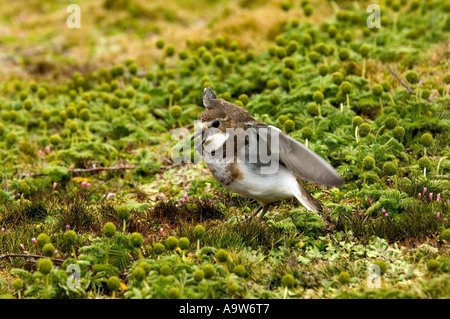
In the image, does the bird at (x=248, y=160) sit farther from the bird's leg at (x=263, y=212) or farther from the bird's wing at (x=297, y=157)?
the bird's leg at (x=263, y=212)

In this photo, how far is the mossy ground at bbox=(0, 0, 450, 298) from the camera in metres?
4.89

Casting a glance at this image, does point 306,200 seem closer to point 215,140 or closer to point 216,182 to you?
point 215,140

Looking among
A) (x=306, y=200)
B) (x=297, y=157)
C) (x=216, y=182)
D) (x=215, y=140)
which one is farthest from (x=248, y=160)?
(x=216, y=182)

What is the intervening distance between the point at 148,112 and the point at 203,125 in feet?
12.2

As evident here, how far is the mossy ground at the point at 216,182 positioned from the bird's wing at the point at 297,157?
2.14ft

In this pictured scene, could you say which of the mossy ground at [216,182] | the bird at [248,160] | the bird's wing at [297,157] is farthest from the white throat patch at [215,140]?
the mossy ground at [216,182]

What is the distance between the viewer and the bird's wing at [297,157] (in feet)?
16.1

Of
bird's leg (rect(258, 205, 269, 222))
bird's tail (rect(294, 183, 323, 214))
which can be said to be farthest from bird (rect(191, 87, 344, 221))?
bird's leg (rect(258, 205, 269, 222))

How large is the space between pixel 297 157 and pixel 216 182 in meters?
1.60

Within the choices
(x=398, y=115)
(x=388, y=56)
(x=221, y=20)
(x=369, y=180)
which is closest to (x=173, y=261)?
(x=369, y=180)

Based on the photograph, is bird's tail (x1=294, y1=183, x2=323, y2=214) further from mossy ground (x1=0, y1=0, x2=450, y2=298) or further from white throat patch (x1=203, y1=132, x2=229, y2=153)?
white throat patch (x1=203, y1=132, x2=229, y2=153)

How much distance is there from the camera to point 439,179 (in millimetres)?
5859

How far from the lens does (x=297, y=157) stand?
16.8 feet

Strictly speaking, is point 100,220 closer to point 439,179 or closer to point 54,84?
point 439,179
